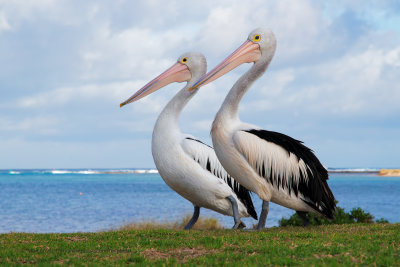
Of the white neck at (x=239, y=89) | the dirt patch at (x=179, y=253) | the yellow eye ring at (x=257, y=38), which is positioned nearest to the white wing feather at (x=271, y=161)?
the white neck at (x=239, y=89)

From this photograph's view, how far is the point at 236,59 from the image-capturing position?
786 centimetres

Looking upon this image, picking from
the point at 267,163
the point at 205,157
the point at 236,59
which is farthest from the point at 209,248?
the point at 236,59

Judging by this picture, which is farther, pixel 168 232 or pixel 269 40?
pixel 269 40

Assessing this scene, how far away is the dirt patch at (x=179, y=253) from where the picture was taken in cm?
523

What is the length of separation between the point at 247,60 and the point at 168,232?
2873 mm

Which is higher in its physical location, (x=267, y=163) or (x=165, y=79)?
Result: (x=165, y=79)

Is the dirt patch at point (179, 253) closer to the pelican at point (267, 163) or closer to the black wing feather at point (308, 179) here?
the pelican at point (267, 163)

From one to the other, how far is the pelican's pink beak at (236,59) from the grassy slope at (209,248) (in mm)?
2474

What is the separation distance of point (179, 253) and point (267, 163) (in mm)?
2137

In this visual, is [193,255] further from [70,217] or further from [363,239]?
[70,217]

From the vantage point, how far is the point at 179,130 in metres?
8.76

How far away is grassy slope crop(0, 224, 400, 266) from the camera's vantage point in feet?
16.2

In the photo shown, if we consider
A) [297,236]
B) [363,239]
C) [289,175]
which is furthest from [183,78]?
[363,239]

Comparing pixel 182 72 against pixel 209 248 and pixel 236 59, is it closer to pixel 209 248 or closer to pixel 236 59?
pixel 236 59
